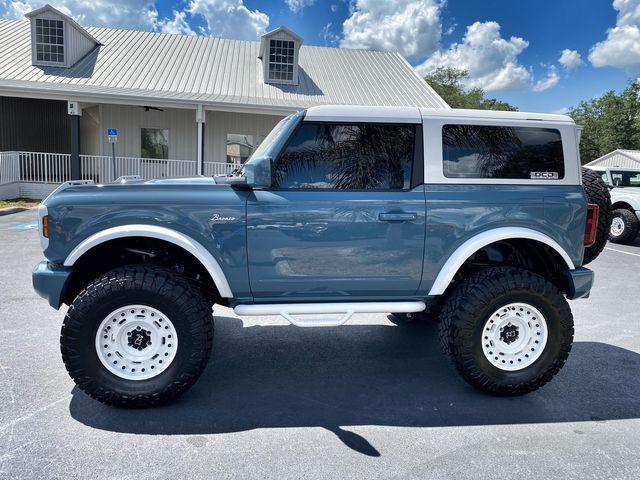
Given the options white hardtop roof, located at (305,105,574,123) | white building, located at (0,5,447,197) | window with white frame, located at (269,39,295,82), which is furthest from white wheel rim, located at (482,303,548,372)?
window with white frame, located at (269,39,295,82)

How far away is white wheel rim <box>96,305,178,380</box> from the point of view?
3348 mm

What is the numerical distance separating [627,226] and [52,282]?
41.4 feet

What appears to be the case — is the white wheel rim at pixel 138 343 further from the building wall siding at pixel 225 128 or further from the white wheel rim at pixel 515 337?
the building wall siding at pixel 225 128

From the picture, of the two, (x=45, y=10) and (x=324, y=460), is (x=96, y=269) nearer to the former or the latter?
(x=324, y=460)

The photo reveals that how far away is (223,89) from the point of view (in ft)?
57.3

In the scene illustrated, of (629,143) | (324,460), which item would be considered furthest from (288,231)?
(629,143)

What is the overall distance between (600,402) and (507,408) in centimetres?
75

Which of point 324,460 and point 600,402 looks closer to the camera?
point 324,460

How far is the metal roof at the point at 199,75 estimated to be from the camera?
15258mm

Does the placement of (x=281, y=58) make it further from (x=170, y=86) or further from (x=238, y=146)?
(x=170, y=86)

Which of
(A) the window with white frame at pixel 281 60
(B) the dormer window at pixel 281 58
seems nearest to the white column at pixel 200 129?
(B) the dormer window at pixel 281 58

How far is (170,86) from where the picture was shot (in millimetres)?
16984

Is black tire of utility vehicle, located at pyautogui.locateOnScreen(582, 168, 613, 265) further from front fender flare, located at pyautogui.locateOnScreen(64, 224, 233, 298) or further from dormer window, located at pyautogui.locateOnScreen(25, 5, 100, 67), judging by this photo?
dormer window, located at pyautogui.locateOnScreen(25, 5, 100, 67)

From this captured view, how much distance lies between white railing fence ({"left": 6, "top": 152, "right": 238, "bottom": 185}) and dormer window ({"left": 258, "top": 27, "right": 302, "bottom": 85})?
13.6ft
